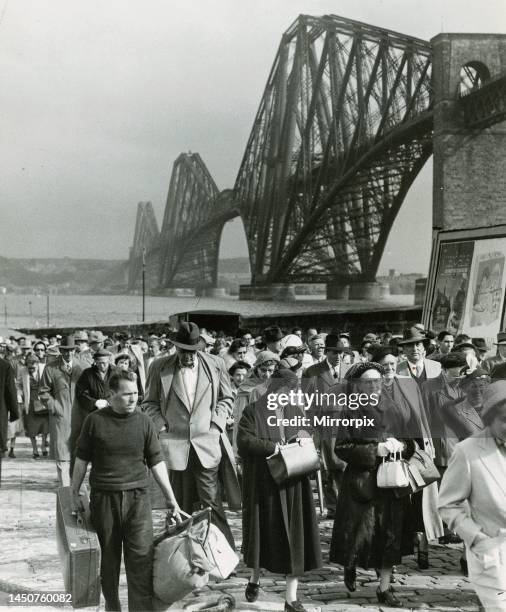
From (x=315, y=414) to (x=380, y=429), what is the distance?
0.88 meters

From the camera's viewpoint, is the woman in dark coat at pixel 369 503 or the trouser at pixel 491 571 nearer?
the trouser at pixel 491 571

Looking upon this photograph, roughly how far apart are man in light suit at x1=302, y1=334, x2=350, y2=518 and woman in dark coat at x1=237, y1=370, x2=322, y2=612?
1290mm

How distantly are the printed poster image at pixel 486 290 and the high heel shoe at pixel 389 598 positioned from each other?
20.9 feet

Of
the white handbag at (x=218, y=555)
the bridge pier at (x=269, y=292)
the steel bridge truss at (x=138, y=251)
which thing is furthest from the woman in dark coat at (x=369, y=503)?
the steel bridge truss at (x=138, y=251)

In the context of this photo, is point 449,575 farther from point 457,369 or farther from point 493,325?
point 493,325

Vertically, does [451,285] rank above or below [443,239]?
below

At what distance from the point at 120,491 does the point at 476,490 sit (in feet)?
5.30

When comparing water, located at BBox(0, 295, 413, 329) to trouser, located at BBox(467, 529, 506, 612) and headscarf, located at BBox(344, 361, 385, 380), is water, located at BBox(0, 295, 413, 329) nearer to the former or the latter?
headscarf, located at BBox(344, 361, 385, 380)

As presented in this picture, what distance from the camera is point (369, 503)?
435 centimetres

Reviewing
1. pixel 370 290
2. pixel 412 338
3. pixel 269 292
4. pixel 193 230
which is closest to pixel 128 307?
pixel 193 230

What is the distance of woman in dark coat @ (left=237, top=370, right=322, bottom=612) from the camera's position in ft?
14.0

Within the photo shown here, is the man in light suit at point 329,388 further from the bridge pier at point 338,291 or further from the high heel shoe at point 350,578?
the bridge pier at point 338,291

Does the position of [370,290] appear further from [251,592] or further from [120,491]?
[120,491]

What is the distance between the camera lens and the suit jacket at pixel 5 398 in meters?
6.55
